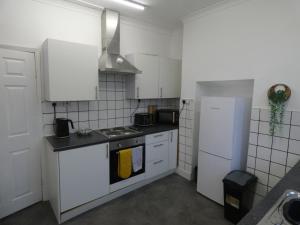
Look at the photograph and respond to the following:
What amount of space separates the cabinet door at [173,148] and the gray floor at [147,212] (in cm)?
51

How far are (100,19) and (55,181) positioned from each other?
2220 mm

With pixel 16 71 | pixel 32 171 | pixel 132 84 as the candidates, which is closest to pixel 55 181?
pixel 32 171

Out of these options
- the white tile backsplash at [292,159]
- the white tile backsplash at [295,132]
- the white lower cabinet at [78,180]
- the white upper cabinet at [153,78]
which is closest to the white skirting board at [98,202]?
the white lower cabinet at [78,180]

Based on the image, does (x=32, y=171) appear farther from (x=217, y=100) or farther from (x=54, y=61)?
(x=217, y=100)

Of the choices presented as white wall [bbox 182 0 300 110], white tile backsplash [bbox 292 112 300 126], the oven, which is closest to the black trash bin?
white tile backsplash [bbox 292 112 300 126]

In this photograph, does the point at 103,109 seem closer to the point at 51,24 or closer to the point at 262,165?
the point at 51,24

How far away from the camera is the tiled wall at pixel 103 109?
243cm

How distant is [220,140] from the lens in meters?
2.30

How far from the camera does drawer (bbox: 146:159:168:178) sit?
9.13 ft

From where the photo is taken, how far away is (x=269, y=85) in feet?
6.57

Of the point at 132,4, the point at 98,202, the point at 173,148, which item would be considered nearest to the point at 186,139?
Answer: the point at 173,148

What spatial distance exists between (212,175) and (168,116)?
1.22 metres

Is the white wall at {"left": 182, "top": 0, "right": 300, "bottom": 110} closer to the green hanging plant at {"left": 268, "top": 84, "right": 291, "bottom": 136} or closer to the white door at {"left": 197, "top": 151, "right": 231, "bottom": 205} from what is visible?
the green hanging plant at {"left": 268, "top": 84, "right": 291, "bottom": 136}

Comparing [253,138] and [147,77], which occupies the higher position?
[147,77]
